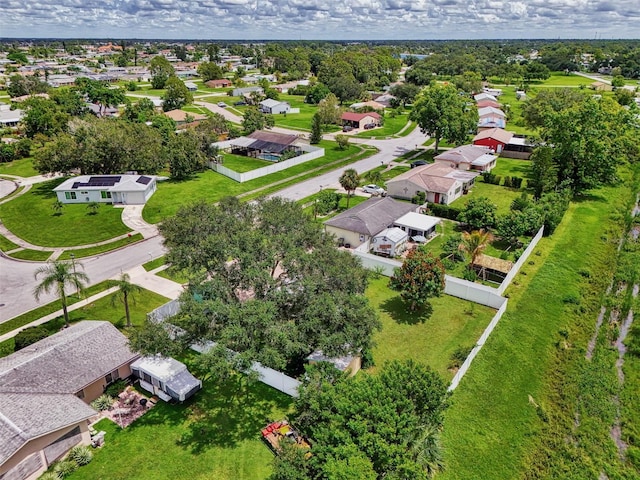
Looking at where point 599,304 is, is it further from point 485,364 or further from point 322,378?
point 322,378

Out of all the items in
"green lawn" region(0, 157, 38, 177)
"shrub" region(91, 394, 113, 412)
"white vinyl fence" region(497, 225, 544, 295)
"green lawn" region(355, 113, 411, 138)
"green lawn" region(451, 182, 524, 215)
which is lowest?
"green lawn" region(0, 157, 38, 177)

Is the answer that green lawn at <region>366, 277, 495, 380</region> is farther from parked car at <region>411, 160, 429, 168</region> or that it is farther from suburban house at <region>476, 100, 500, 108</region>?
suburban house at <region>476, 100, 500, 108</region>

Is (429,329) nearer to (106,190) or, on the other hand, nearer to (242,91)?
(106,190)

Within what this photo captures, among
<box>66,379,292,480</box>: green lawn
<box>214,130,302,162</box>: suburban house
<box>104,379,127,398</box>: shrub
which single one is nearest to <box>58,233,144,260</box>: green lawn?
<box>104,379,127,398</box>: shrub

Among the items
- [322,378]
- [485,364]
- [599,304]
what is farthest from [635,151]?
[322,378]

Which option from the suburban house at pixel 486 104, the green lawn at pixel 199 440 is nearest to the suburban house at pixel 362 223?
the green lawn at pixel 199 440

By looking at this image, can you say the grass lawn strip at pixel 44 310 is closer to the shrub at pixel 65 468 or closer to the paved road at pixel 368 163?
the shrub at pixel 65 468

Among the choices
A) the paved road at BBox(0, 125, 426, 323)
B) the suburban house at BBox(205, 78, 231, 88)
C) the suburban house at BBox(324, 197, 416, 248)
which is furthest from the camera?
the suburban house at BBox(205, 78, 231, 88)

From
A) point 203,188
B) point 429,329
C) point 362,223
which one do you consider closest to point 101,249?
point 203,188
